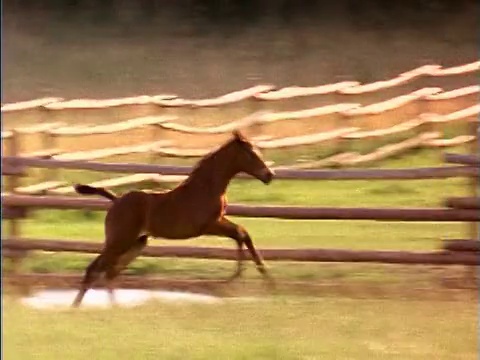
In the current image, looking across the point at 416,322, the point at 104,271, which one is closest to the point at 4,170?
the point at 104,271

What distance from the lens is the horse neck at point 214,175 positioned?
3674 millimetres

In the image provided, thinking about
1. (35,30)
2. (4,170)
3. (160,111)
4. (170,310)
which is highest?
(35,30)

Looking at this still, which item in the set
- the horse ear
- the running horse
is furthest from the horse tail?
the horse ear

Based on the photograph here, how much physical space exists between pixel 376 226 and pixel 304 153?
575 millimetres

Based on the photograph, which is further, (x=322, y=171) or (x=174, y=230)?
(x=322, y=171)

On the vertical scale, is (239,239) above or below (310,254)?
above

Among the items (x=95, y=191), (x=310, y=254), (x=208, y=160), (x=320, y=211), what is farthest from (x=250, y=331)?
(x=320, y=211)

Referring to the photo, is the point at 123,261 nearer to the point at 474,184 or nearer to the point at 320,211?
the point at 320,211

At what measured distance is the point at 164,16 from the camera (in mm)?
3971

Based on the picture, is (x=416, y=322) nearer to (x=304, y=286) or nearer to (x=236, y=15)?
(x=304, y=286)

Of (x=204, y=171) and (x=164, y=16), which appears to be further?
(x=164, y=16)

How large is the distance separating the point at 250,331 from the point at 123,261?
0.55 meters

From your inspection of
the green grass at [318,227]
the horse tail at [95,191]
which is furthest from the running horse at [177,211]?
the green grass at [318,227]

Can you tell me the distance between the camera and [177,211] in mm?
3631
